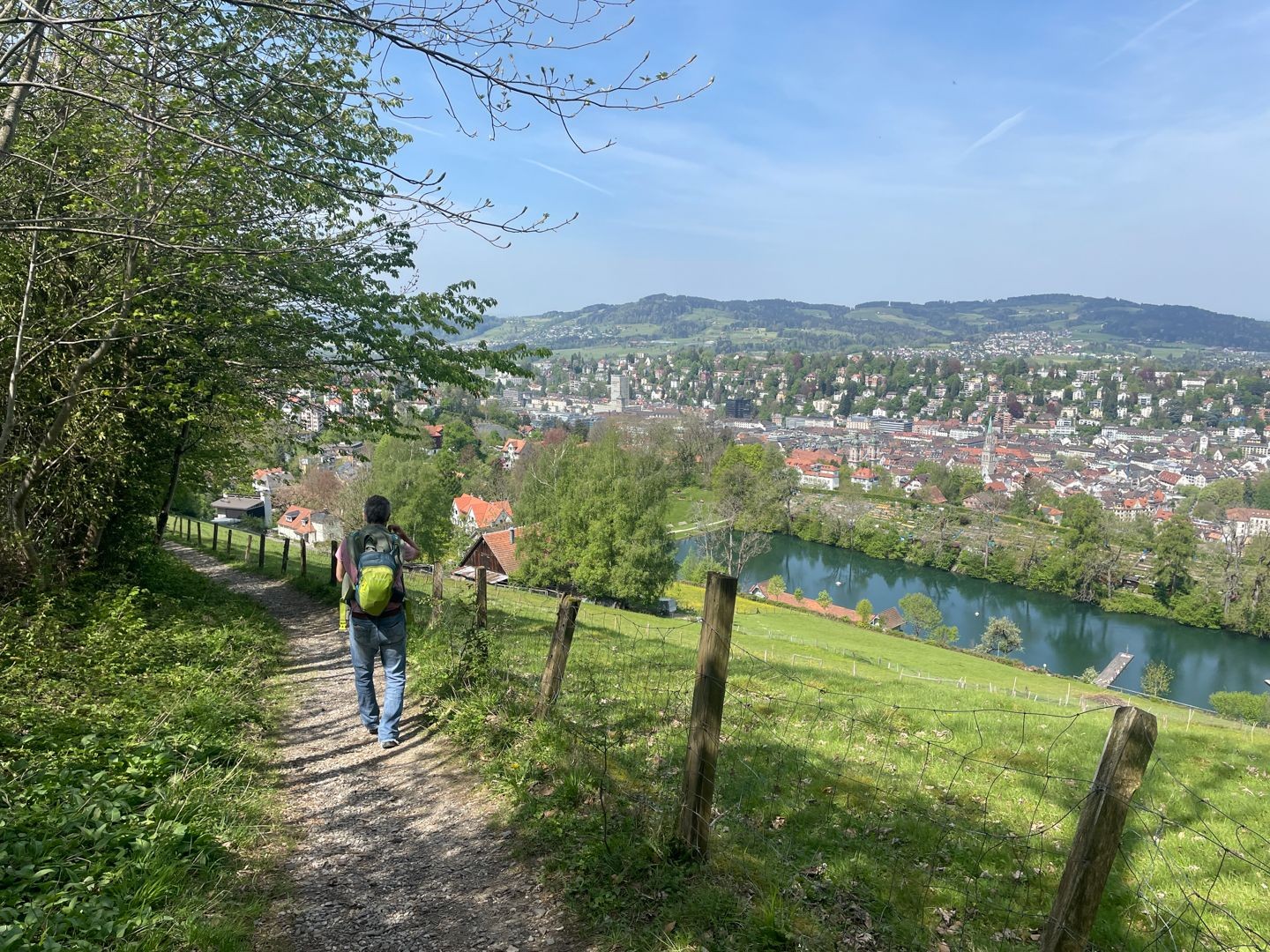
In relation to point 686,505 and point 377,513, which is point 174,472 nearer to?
point 377,513

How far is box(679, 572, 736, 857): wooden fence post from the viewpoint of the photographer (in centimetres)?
379

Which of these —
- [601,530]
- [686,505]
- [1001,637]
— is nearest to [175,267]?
[601,530]

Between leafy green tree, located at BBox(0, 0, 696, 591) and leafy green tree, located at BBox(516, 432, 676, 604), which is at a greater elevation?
leafy green tree, located at BBox(0, 0, 696, 591)

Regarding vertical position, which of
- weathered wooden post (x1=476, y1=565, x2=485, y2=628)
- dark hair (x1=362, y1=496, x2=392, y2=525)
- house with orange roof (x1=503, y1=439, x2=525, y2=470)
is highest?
dark hair (x1=362, y1=496, x2=392, y2=525)

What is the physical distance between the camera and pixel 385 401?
454 inches

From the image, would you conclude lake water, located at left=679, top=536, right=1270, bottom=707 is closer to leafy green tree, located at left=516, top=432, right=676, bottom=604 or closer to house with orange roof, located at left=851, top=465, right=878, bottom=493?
leafy green tree, located at left=516, top=432, right=676, bottom=604

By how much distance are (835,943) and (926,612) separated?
155 feet

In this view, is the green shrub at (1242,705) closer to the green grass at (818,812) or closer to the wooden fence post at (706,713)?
the green grass at (818,812)

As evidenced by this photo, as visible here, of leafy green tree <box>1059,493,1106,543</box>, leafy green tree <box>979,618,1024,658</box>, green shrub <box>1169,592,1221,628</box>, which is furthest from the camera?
leafy green tree <box>1059,493,1106,543</box>

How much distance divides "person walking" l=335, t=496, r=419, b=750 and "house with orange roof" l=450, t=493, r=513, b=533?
169ft

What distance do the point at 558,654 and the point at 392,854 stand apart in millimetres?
1863

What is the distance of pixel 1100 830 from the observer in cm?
248

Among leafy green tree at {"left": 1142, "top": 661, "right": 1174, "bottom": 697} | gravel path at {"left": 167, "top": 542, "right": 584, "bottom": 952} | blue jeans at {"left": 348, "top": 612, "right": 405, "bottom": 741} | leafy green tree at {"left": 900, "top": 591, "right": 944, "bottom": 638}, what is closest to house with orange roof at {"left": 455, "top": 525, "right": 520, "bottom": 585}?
leafy green tree at {"left": 900, "top": 591, "right": 944, "bottom": 638}

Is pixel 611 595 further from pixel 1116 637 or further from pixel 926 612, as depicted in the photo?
pixel 1116 637
